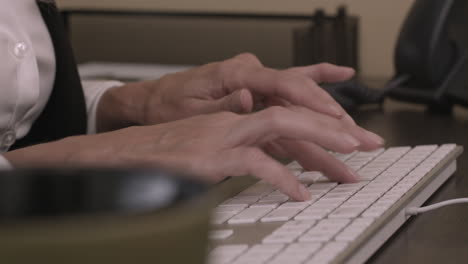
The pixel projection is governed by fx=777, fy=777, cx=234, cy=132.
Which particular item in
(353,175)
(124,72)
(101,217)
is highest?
(101,217)

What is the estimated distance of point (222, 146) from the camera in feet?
2.22

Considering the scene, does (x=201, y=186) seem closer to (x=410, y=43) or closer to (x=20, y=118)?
(x=20, y=118)

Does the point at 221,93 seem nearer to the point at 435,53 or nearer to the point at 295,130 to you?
the point at 295,130

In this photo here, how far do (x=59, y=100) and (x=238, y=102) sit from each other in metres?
0.33

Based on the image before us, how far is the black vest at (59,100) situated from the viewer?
1.08 m

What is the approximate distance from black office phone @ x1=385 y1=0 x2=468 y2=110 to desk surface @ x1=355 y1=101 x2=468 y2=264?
0.06 meters

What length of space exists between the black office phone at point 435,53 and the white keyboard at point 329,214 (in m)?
0.50

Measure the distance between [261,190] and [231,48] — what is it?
1.17 meters

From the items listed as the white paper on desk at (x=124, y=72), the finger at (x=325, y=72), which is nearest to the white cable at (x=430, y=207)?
the finger at (x=325, y=72)

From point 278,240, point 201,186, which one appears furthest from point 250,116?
point 201,186

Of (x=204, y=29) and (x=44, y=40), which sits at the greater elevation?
(x=44, y=40)

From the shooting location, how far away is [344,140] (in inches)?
26.3

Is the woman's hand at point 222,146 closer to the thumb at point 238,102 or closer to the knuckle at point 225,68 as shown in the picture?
the thumb at point 238,102

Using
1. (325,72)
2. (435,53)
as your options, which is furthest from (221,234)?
(435,53)
